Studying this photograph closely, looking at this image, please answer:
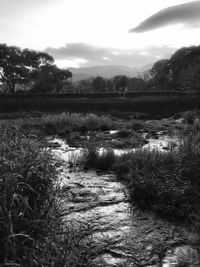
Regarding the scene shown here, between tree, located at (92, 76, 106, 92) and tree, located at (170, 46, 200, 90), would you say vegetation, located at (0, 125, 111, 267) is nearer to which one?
tree, located at (170, 46, 200, 90)

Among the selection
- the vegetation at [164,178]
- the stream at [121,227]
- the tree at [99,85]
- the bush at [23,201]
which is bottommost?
the stream at [121,227]

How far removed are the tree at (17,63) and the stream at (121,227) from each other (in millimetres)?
43849

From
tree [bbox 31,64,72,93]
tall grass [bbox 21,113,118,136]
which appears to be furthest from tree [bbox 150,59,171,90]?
tall grass [bbox 21,113,118,136]

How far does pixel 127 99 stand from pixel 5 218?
1286 inches

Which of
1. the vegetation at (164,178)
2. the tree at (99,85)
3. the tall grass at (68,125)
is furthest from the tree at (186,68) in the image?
the vegetation at (164,178)

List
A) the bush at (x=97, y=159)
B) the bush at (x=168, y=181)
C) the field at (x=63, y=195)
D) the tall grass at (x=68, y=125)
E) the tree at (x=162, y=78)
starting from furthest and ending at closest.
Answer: the tree at (x=162, y=78), the tall grass at (x=68, y=125), the bush at (x=97, y=159), the bush at (x=168, y=181), the field at (x=63, y=195)

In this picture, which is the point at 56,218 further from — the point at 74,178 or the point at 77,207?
the point at 74,178

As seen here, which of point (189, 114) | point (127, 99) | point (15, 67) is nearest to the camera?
point (189, 114)

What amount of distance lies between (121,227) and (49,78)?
47.8 m

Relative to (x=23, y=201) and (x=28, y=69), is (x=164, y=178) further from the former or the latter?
(x=28, y=69)

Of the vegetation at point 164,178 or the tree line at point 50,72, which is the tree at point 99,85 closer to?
the tree line at point 50,72

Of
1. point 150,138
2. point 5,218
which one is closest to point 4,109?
point 150,138

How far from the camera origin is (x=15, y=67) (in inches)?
1986

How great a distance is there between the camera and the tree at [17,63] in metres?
49.7
